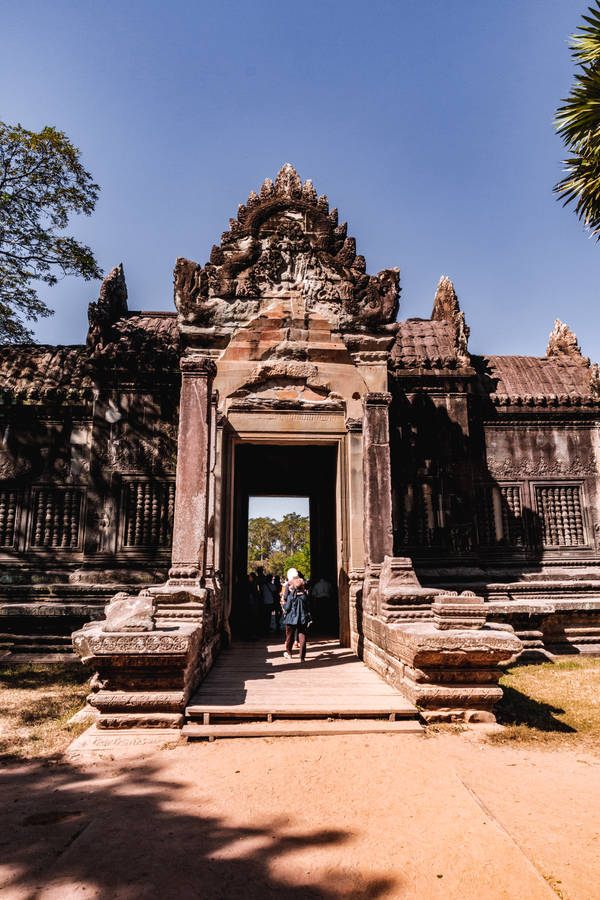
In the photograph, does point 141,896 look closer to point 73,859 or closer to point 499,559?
point 73,859

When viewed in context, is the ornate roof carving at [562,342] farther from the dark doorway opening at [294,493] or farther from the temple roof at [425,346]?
the dark doorway opening at [294,493]

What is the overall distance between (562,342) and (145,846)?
12806 millimetres

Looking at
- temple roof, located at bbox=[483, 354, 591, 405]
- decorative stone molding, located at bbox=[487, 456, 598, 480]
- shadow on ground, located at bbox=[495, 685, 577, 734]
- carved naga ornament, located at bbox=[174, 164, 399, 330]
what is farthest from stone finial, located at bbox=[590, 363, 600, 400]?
shadow on ground, located at bbox=[495, 685, 577, 734]

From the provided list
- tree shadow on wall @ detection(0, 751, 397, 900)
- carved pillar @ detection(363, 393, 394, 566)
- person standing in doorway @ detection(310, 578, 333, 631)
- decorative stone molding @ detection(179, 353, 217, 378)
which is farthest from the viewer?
person standing in doorway @ detection(310, 578, 333, 631)

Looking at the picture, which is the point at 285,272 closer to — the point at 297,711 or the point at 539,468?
the point at 539,468

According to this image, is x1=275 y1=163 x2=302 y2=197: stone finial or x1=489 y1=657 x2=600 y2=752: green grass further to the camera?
x1=275 y1=163 x2=302 y2=197: stone finial

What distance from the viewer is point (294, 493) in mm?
13867

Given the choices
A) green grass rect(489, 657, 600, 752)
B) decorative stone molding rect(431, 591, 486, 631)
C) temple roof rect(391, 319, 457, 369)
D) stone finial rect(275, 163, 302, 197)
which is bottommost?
green grass rect(489, 657, 600, 752)

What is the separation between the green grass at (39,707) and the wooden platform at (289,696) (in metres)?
1.28

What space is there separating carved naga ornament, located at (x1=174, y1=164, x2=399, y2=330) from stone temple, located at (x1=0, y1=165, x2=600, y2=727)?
0.03 metres

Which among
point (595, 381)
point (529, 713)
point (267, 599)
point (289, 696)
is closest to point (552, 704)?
point (529, 713)

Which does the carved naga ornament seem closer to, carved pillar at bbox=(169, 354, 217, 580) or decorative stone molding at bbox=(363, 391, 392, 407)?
carved pillar at bbox=(169, 354, 217, 580)

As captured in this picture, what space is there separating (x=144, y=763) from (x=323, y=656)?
13.8ft

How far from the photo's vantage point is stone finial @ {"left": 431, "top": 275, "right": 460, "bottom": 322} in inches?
477
